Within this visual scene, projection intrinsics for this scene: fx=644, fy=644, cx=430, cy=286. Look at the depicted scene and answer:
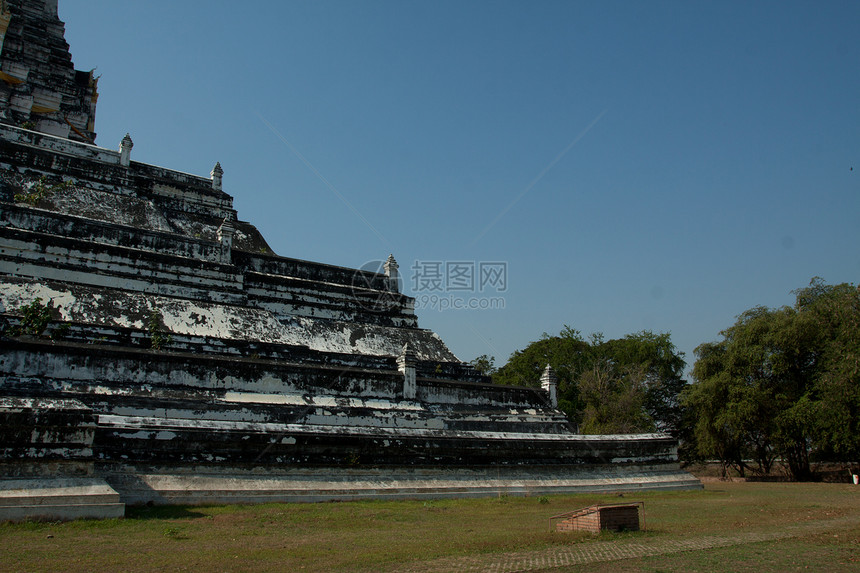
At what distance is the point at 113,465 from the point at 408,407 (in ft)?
31.0

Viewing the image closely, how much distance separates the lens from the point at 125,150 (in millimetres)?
25922

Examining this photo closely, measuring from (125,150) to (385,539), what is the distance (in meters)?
21.4

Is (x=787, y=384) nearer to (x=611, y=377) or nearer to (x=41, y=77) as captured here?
(x=611, y=377)

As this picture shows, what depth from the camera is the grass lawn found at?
8594mm

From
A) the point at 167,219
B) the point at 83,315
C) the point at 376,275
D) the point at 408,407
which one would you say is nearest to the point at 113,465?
the point at 83,315

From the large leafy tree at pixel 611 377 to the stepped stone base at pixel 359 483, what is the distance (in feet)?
41.9

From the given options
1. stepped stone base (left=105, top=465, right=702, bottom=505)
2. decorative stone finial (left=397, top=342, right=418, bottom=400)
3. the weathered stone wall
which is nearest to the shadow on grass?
stepped stone base (left=105, top=465, right=702, bottom=505)

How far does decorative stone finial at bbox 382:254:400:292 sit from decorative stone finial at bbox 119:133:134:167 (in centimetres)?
1147

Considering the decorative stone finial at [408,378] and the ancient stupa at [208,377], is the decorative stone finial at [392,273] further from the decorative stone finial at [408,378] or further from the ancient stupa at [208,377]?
the decorative stone finial at [408,378]

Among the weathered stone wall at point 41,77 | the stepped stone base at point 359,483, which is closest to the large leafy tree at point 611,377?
the stepped stone base at point 359,483

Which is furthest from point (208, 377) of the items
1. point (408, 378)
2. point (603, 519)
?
point (603, 519)

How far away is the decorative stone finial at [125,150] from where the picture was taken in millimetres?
25773

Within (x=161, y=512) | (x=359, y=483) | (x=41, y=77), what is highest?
(x=41, y=77)

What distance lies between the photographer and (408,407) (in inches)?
821
